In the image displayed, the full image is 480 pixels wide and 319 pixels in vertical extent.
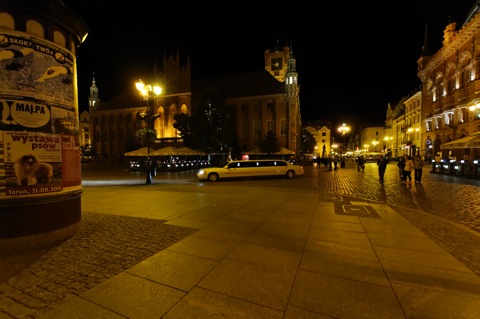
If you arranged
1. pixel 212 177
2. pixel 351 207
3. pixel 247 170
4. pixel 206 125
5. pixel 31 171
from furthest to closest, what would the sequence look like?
pixel 206 125 < pixel 247 170 < pixel 212 177 < pixel 351 207 < pixel 31 171

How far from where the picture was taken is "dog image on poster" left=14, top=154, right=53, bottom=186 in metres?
4.35

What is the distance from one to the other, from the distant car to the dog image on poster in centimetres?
1304

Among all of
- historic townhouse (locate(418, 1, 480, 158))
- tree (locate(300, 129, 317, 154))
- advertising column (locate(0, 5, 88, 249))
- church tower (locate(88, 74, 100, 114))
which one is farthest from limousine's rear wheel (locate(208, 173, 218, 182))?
tree (locate(300, 129, 317, 154))

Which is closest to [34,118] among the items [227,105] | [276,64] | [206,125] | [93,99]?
[206,125]

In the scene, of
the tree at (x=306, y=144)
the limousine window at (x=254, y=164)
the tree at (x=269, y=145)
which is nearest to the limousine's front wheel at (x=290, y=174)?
the limousine window at (x=254, y=164)

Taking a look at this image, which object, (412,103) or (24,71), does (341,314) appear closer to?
(24,71)

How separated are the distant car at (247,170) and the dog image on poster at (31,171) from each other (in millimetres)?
13038

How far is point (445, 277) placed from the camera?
3.46 m

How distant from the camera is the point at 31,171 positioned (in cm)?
446

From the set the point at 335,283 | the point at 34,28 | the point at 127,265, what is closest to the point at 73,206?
the point at 127,265

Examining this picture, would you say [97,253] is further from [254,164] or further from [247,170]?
[254,164]

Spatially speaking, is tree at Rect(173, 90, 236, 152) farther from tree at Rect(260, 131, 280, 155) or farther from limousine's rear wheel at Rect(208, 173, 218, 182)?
limousine's rear wheel at Rect(208, 173, 218, 182)

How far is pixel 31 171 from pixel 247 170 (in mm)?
14124

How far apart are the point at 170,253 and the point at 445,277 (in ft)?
14.1
